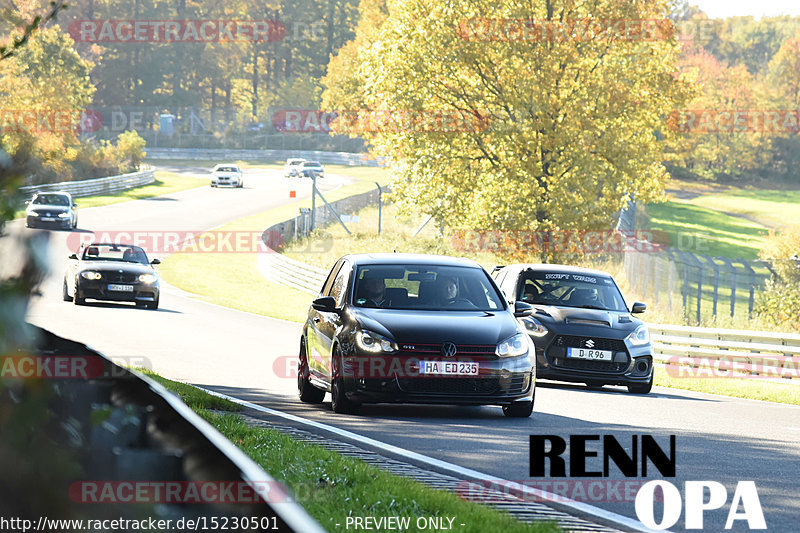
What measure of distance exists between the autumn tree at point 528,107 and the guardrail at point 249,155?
6882cm

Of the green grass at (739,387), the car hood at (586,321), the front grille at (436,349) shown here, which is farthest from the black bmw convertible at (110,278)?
the front grille at (436,349)

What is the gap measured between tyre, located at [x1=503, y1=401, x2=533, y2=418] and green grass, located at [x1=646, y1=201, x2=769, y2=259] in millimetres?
50900

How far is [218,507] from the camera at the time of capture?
2906 millimetres

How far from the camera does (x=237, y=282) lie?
40.4 meters

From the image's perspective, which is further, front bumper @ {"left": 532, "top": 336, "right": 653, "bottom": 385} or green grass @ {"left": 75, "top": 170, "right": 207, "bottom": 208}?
green grass @ {"left": 75, "top": 170, "right": 207, "bottom": 208}

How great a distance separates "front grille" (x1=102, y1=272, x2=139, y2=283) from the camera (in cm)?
2662

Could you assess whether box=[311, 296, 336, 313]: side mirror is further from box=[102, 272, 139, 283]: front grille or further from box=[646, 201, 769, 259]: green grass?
box=[646, 201, 769, 259]: green grass

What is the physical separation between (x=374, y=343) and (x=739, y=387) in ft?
29.4

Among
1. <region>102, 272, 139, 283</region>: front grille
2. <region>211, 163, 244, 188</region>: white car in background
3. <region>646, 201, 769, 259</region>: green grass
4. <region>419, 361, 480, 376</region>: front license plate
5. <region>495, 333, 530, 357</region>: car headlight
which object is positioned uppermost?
<region>495, 333, 530, 357</region>: car headlight

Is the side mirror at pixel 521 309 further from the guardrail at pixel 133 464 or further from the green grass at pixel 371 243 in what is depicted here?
the green grass at pixel 371 243

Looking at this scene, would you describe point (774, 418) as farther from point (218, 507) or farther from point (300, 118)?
point (300, 118)

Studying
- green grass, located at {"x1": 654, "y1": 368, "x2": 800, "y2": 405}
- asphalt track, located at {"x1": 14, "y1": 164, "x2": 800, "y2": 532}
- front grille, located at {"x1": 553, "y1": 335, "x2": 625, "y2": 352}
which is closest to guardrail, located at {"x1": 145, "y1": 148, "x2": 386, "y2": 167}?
asphalt track, located at {"x1": 14, "y1": 164, "x2": 800, "y2": 532}

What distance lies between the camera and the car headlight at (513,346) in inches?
464

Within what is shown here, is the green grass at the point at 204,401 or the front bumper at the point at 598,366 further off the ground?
the green grass at the point at 204,401
